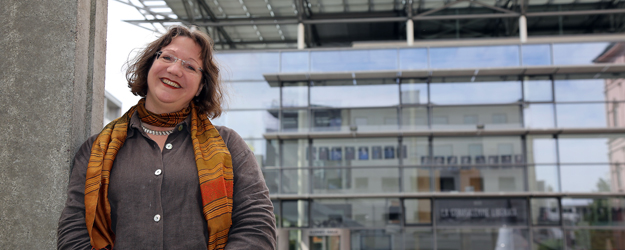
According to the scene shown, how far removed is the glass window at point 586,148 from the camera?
2042 cm

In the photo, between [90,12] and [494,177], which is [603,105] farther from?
[90,12]

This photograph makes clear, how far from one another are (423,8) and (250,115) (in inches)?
365

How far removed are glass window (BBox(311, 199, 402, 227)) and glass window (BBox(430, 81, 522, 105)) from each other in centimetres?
458

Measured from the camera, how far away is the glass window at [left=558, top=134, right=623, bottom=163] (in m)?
20.4

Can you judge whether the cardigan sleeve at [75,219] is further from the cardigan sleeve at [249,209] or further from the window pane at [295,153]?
the window pane at [295,153]

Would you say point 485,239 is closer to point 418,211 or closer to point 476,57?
point 418,211

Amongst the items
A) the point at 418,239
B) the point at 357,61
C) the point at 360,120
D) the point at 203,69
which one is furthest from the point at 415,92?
the point at 203,69

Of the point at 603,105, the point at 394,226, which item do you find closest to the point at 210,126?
the point at 394,226

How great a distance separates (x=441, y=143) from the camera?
20859 mm

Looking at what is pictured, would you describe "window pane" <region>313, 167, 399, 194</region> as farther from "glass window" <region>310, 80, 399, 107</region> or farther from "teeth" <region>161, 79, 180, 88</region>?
"teeth" <region>161, 79, 180, 88</region>

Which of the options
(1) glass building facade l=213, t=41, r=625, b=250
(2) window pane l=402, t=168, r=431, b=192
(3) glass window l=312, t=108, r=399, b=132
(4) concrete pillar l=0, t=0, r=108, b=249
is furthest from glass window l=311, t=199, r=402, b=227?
(4) concrete pillar l=0, t=0, r=108, b=249

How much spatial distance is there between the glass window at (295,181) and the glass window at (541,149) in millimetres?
8682

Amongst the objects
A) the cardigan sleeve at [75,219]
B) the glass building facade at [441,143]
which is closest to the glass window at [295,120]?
the glass building facade at [441,143]

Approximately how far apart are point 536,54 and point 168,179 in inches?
832
